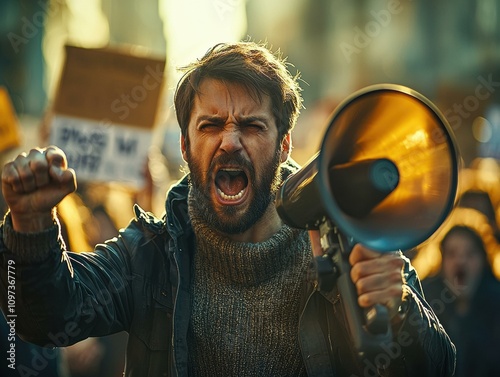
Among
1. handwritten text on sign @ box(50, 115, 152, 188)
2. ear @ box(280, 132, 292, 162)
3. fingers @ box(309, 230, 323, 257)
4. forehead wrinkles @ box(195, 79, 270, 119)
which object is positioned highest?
forehead wrinkles @ box(195, 79, 270, 119)

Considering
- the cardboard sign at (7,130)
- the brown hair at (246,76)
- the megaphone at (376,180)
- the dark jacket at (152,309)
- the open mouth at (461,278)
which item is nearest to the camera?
the megaphone at (376,180)

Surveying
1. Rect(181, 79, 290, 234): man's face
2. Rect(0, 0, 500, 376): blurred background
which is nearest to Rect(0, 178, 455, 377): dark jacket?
Rect(181, 79, 290, 234): man's face

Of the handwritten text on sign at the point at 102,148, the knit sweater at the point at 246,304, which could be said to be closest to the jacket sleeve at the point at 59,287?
the knit sweater at the point at 246,304

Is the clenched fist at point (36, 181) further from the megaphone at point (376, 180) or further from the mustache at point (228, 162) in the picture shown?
the mustache at point (228, 162)

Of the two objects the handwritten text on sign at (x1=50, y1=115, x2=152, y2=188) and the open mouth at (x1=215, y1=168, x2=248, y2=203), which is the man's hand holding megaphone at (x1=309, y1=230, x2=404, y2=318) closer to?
the open mouth at (x1=215, y1=168, x2=248, y2=203)

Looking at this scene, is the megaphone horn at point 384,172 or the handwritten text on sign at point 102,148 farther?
the handwritten text on sign at point 102,148

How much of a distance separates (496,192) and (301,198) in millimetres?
7087

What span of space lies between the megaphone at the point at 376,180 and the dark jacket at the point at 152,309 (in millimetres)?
287

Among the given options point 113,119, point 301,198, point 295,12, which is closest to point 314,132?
point 113,119

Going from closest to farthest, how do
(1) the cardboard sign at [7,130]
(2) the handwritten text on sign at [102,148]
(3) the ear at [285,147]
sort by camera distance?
(3) the ear at [285,147] < (1) the cardboard sign at [7,130] < (2) the handwritten text on sign at [102,148]

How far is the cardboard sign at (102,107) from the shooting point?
23.6ft

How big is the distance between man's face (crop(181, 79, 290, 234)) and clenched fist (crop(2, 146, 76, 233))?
0.91 meters

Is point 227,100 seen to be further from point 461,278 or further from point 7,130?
point 461,278

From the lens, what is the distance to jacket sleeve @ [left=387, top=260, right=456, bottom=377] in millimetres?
3180
